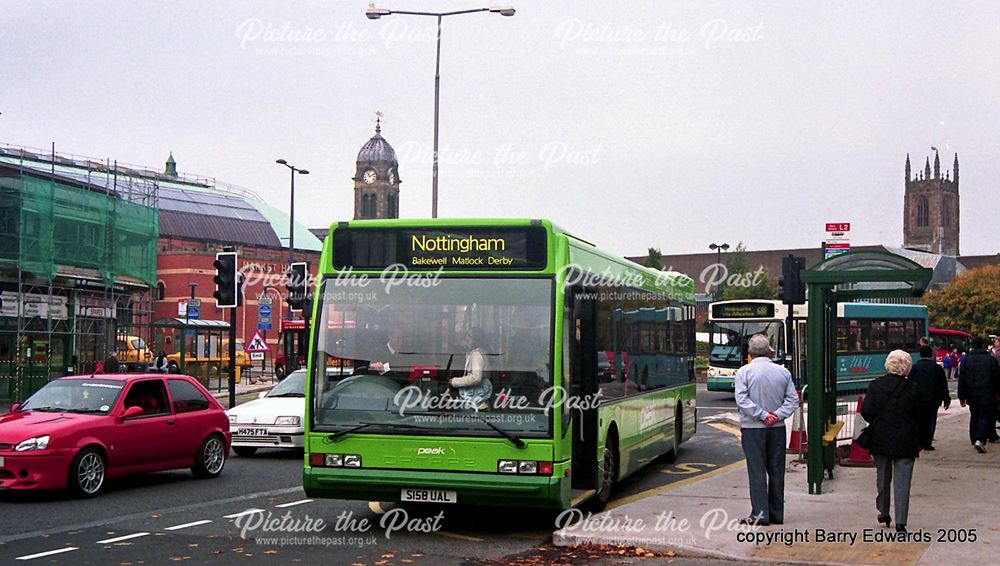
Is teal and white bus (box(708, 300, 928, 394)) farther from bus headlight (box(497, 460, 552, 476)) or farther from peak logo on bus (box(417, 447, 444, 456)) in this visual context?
peak logo on bus (box(417, 447, 444, 456))

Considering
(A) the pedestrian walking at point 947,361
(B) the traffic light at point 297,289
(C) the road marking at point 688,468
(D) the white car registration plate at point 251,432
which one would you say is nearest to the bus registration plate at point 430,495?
(C) the road marking at point 688,468

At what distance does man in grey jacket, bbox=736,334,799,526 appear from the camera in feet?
35.6

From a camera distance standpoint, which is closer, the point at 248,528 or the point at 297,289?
the point at 248,528

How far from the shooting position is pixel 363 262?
11.5 metres

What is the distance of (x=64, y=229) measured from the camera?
1662 inches

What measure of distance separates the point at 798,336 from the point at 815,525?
25526mm

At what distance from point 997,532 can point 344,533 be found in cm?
599

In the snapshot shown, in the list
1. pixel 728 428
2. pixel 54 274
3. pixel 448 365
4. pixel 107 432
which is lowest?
pixel 728 428

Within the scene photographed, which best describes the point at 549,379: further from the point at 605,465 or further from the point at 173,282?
the point at 173,282

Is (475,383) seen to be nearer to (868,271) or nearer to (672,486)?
(868,271)

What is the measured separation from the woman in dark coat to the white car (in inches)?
404

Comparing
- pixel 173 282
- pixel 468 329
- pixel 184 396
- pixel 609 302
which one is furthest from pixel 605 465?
pixel 173 282

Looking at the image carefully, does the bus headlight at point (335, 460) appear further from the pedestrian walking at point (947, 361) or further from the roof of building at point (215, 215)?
the roof of building at point (215, 215)

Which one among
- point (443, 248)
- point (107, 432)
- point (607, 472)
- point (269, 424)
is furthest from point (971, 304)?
point (443, 248)
